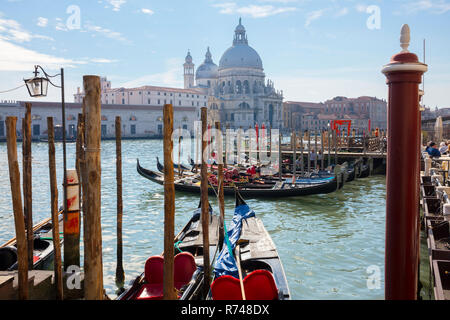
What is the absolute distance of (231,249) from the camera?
308 cm

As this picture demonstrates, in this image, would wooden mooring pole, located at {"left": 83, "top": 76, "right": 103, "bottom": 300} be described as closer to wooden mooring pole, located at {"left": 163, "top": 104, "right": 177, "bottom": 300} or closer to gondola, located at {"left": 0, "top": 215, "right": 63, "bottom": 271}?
wooden mooring pole, located at {"left": 163, "top": 104, "right": 177, "bottom": 300}

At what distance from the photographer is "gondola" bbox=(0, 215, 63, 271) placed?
3152mm

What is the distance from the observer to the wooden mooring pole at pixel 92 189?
1725 mm

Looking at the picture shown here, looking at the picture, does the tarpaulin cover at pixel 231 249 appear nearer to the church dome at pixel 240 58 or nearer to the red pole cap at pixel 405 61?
the red pole cap at pixel 405 61

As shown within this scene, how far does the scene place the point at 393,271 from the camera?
109 cm

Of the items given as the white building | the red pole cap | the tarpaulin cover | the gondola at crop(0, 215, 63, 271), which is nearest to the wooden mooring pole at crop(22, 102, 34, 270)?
the gondola at crop(0, 215, 63, 271)

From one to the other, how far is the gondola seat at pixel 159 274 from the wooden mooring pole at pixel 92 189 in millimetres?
784

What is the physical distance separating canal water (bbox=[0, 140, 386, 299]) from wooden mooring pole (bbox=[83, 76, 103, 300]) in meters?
1.73

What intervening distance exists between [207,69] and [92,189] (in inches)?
1938

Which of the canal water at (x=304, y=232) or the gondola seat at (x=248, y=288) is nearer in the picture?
the gondola seat at (x=248, y=288)

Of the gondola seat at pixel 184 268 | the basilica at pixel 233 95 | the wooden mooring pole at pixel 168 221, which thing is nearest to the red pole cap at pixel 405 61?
the wooden mooring pole at pixel 168 221
